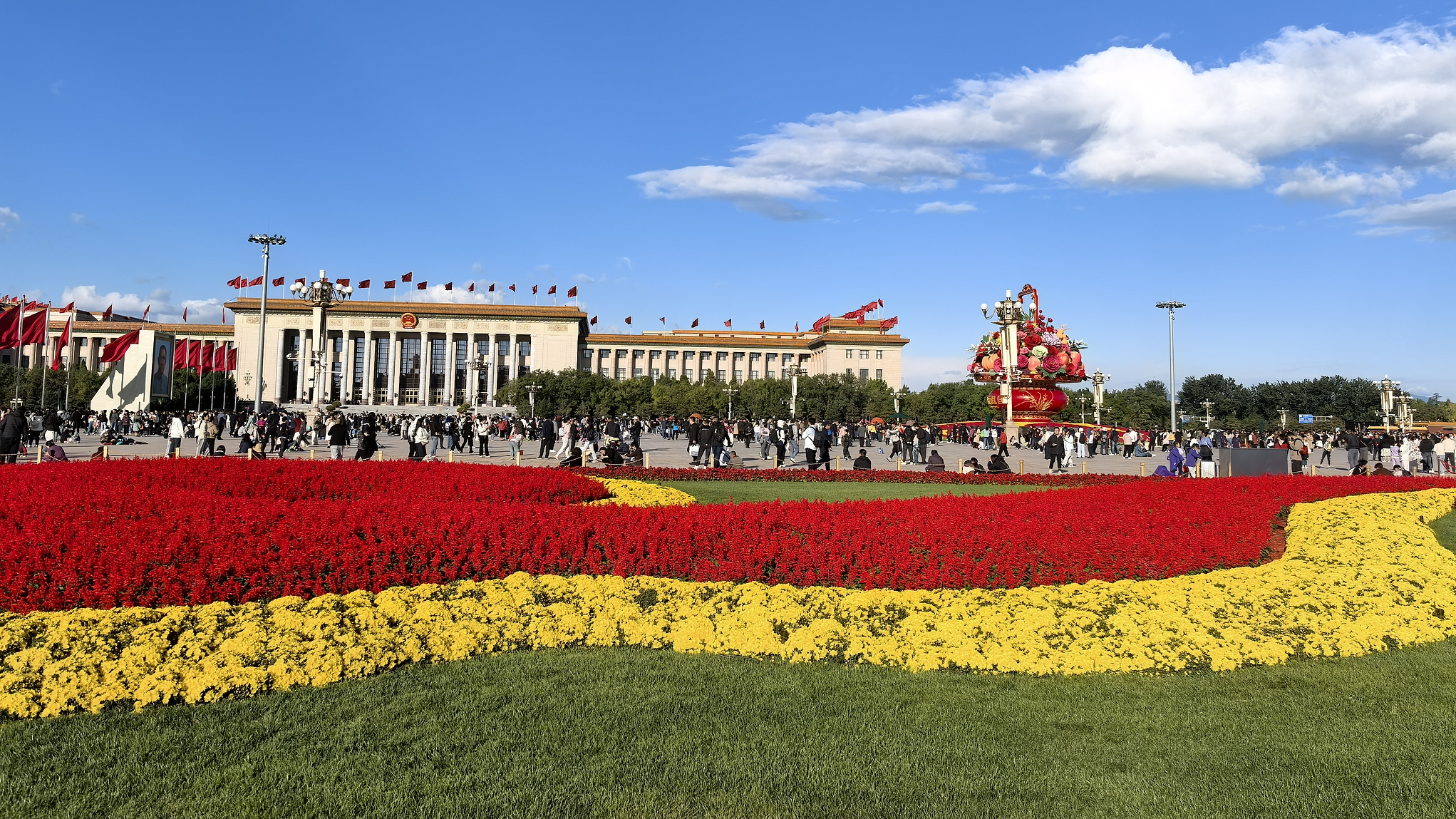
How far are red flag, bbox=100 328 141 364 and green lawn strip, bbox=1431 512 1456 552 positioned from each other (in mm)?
35907

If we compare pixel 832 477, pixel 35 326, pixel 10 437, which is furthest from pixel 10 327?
pixel 832 477

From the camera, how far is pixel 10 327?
3048 cm

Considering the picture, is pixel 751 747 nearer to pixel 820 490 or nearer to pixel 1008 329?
pixel 820 490

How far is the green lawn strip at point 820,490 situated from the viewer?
47.1 ft

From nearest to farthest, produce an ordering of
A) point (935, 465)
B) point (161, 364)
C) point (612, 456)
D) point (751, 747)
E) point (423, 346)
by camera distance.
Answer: point (751, 747)
point (935, 465)
point (612, 456)
point (161, 364)
point (423, 346)

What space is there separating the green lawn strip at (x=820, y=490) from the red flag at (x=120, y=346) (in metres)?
25.9

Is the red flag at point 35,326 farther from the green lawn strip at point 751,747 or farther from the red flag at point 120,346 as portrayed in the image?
the green lawn strip at point 751,747

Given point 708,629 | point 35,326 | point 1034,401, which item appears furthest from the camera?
point 1034,401

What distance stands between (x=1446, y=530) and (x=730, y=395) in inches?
2311

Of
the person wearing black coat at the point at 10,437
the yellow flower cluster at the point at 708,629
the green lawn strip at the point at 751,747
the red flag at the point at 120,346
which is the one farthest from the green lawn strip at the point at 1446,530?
the red flag at the point at 120,346

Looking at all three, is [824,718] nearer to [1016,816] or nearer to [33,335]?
[1016,816]

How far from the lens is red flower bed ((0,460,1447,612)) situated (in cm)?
560

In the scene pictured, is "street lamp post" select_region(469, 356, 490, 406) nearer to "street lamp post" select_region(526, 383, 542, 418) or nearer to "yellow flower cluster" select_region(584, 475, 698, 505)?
"street lamp post" select_region(526, 383, 542, 418)

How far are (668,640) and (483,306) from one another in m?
81.9
